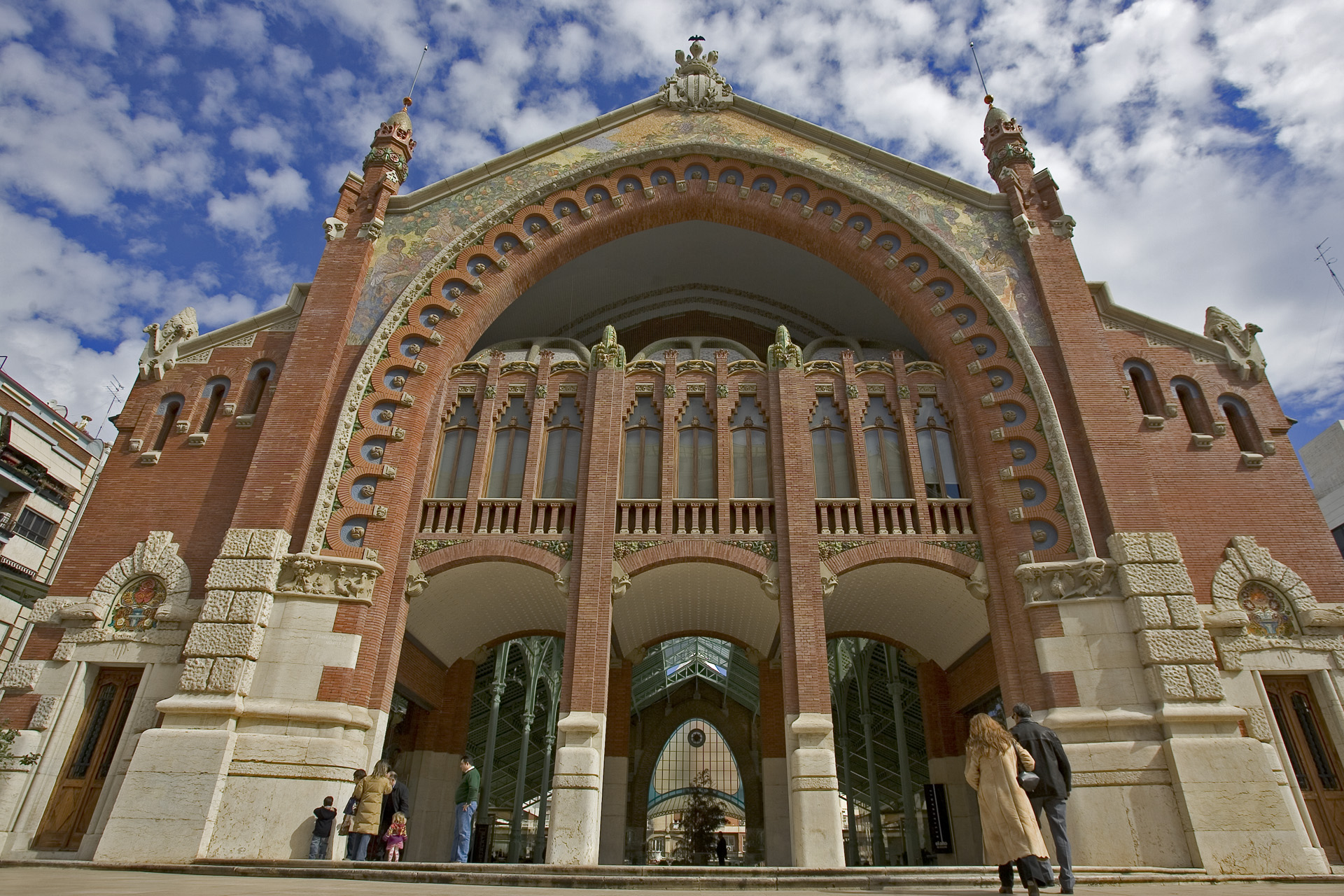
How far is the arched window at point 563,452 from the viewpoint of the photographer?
16266 millimetres

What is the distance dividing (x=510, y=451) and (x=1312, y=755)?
49.1 ft

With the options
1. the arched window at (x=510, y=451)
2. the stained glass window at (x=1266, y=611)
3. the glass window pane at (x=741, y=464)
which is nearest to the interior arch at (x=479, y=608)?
the arched window at (x=510, y=451)

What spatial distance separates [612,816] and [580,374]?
9.29 meters

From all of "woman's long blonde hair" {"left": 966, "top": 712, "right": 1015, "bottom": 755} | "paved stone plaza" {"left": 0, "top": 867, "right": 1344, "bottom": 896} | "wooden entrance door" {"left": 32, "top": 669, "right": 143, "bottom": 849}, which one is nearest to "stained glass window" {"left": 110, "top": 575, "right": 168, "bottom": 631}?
"wooden entrance door" {"left": 32, "top": 669, "right": 143, "bottom": 849}

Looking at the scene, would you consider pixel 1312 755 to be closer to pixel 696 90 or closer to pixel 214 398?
pixel 696 90

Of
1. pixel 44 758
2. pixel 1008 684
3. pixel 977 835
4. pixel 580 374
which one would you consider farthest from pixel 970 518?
pixel 44 758

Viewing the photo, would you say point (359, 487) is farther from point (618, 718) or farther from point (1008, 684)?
point (1008, 684)

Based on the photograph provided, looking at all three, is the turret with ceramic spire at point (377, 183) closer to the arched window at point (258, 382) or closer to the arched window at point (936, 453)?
A: the arched window at point (258, 382)

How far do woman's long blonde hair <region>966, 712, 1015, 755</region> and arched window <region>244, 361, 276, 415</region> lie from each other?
14931 millimetres

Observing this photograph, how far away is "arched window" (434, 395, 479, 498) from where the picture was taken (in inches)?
641

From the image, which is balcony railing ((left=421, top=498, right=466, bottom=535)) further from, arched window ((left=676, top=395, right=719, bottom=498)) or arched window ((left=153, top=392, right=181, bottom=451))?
arched window ((left=153, top=392, right=181, bottom=451))

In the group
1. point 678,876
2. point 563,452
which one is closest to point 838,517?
point 563,452

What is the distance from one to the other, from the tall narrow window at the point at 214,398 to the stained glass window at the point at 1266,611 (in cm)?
1952

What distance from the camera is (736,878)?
891 centimetres
